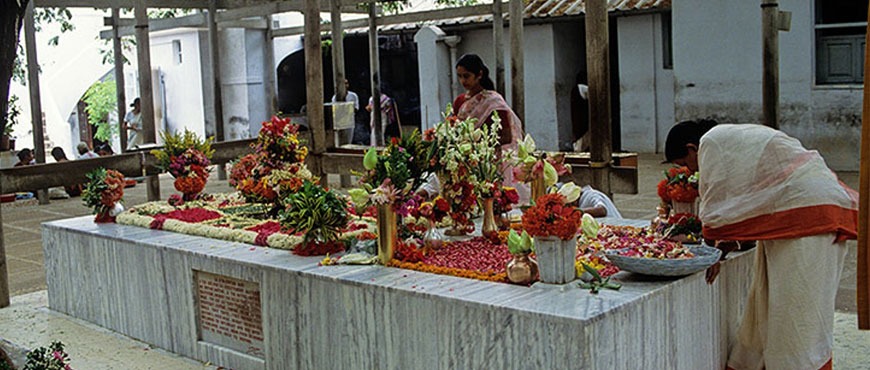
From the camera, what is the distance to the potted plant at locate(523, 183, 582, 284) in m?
4.24

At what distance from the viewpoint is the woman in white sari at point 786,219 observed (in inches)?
168

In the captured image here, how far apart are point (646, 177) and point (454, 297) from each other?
9422 millimetres

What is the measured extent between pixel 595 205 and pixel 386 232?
154 centimetres

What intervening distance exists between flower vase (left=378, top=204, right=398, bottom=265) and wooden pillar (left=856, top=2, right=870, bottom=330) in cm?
225

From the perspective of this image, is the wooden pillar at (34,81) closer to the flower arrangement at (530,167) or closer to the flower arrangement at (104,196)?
the flower arrangement at (104,196)

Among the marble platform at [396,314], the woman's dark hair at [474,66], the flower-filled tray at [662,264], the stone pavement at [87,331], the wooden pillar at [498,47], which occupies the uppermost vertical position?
the wooden pillar at [498,47]

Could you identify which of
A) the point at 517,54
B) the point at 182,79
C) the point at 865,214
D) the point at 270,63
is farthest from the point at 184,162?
the point at 182,79

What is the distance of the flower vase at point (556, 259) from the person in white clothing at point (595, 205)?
160 centimetres

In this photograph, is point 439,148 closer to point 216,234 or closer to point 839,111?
point 216,234

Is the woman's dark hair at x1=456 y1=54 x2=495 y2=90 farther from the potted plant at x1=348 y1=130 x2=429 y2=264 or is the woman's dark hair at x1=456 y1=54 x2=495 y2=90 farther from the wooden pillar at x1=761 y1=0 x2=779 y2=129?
the wooden pillar at x1=761 y1=0 x2=779 y2=129

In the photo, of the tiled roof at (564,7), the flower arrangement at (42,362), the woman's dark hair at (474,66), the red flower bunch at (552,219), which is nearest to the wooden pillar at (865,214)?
the red flower bunch at (552,219)

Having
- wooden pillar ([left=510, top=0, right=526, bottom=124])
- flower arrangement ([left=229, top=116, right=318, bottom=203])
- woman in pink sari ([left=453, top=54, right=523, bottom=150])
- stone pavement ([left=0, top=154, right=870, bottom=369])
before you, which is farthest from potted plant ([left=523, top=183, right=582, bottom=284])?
wooden pillar ([left=510, top=0, right=526, bottom=124])

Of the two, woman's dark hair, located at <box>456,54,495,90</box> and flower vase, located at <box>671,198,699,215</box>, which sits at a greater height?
A: woman's dark hair, located at <box>456,54,495,90</box>

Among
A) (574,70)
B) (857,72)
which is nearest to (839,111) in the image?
(857,72)
